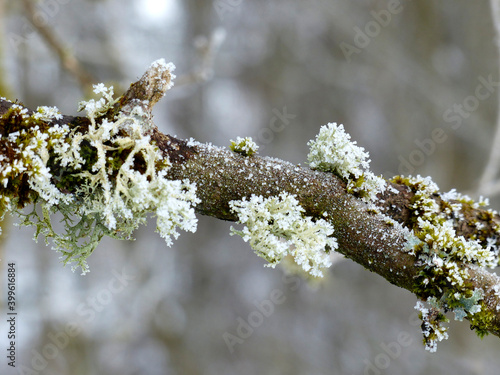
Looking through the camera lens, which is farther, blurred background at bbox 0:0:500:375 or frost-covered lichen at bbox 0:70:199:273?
blurred background at bbox 0:0:500:375

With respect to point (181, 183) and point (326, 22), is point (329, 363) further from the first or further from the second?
point (181, 183)

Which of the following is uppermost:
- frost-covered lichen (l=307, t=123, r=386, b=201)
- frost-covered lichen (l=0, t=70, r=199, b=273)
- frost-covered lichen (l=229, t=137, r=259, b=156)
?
frost-covered lichen (l=307, t=123, r=386, b=201)

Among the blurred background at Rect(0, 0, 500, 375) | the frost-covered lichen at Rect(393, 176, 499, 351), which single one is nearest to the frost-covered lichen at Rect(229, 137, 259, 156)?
the frost-covered lichen at Rect(393, 176, 499, 351)

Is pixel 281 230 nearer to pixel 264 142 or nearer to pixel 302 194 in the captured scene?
pixel 302 194

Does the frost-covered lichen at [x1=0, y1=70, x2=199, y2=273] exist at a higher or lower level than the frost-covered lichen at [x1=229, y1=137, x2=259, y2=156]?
lower

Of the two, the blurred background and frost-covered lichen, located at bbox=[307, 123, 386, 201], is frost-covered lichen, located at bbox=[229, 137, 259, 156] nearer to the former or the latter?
frost-covered lichen, located at bbox=[307, 123, 386, 201]

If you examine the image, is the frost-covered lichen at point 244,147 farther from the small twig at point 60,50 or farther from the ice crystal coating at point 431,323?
the small twig at point 60,50
